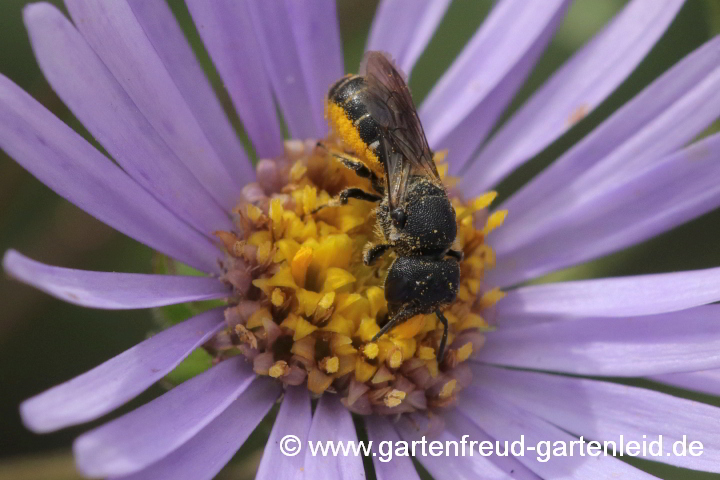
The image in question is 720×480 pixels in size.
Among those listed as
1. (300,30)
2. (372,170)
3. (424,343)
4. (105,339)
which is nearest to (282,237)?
(372,170)

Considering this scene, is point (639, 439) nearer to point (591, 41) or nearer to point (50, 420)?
point (591, 41)

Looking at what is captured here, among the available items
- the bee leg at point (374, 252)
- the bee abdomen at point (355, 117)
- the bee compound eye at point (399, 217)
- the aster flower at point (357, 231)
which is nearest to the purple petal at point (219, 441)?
the aster flower at point (357, 231)

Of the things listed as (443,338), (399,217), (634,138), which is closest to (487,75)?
(634,138)

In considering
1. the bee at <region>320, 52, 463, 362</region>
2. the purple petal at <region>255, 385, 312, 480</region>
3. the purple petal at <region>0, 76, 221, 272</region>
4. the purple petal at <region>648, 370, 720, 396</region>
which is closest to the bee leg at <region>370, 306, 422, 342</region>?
the bee at <region>320, 52, 463, 362</region>

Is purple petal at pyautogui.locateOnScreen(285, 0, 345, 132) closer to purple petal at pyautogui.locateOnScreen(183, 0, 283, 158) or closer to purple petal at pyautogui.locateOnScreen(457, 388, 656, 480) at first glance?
purple petal at pyautogui.locateOnScreen(183, 0, 283, 158)

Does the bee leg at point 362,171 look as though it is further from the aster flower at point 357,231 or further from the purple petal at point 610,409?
the purple petal at point 610,409

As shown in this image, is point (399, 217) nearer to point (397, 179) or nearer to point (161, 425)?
point (397, 179)
